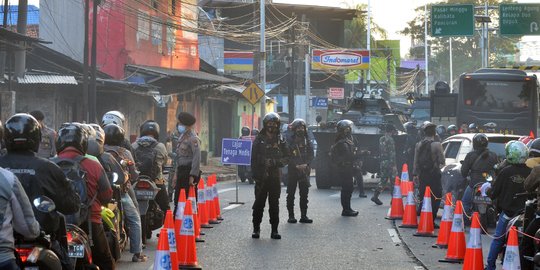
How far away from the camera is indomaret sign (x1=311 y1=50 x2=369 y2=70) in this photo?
58.3 m

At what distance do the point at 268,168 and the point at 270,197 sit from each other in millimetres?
446

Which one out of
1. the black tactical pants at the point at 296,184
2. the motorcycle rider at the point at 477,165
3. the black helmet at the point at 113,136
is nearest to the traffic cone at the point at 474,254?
the black helmet at the point at 113,136

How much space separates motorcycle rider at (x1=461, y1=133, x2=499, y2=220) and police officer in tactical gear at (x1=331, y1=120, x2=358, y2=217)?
9.21 feet

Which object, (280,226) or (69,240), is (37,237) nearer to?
(69,240)

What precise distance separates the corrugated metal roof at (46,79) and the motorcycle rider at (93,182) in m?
19.6

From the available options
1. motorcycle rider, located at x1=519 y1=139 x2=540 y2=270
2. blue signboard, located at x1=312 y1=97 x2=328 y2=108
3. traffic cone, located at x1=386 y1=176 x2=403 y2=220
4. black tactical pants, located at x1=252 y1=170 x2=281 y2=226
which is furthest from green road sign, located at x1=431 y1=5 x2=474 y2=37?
motorcycle rider, located at x1=519 y1=139 x2=540 y2=270

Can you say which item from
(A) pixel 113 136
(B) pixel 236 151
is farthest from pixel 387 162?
(A) pixel 113 136

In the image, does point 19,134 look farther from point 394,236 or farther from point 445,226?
point 394,236

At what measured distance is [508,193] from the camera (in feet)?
36.2

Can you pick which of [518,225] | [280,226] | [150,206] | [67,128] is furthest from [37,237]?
[280,226]

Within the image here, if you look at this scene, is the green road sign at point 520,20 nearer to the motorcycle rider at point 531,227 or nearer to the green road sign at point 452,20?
the green road sign at point 452,20

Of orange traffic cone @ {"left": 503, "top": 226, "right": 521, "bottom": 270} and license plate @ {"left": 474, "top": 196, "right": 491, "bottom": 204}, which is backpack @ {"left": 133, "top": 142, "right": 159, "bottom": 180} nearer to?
license plate @ {"left": 474, "top": 196, "right": 491, "bottom": 204}

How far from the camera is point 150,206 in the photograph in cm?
1388

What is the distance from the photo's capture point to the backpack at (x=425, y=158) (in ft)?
58.4
